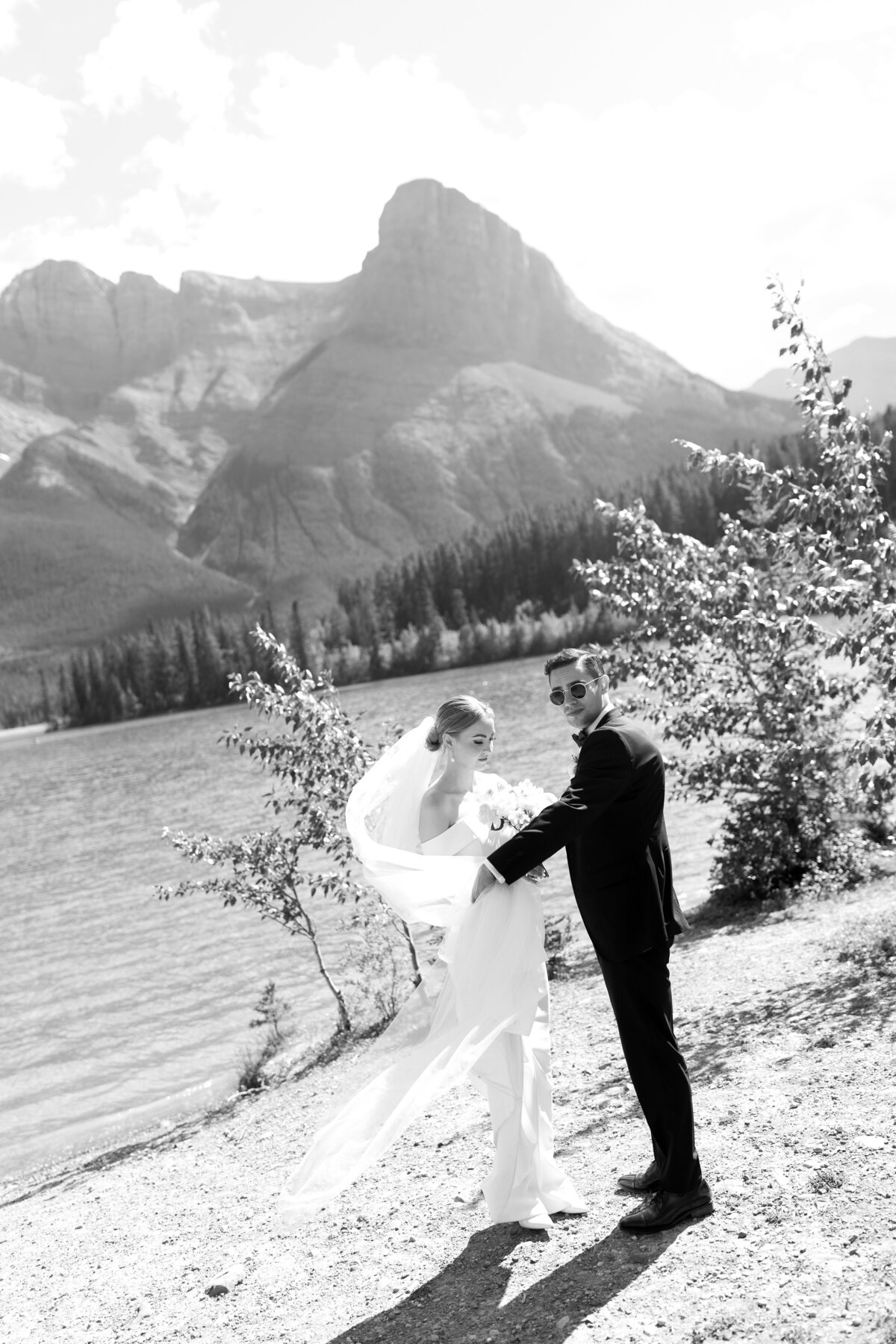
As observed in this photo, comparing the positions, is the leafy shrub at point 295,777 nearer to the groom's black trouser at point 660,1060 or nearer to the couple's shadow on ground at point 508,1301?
the couple's shadow on ground at point 508,1301

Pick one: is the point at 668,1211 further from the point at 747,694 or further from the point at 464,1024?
the point at 747,694

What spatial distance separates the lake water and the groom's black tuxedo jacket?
8.19 meters

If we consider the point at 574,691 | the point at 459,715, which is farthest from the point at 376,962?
the point at 574,691

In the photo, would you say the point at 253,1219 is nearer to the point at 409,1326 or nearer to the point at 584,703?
the point at 409,1326

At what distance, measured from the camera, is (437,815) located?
6945 millimetres

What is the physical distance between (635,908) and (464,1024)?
118 centimetres

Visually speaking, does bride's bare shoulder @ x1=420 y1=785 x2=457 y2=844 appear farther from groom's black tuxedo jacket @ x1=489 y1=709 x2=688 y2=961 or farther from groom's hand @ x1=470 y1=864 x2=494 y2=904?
groom's black tuxedo jacket @ x1=489 y1=709 x2=688 y2=961

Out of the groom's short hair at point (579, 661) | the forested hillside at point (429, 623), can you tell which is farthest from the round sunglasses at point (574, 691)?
the forested hillside at point (429, 623)

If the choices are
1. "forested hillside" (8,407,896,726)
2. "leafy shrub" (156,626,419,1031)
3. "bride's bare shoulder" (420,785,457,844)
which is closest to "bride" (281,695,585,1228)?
"bride's bare shoulder" (420,785,457,844)

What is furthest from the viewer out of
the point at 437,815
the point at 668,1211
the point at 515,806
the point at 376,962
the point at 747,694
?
the point at 747,694

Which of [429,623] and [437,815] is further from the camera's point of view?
[429,623]

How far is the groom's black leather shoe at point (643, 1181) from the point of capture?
22.0ft

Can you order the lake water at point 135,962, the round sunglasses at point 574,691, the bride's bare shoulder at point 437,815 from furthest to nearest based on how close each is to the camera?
the lake water at point 135,962 < the bride's bare shoulder at point 437,815 < the round sunglasses at point 574,691

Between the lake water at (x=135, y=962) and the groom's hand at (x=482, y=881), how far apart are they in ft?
25.9
